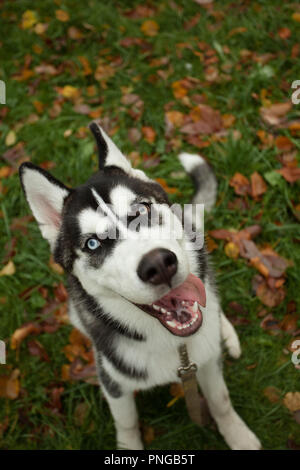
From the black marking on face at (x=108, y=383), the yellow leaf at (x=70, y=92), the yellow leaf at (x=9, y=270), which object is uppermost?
the yellow leaf at (x=70, y=92)

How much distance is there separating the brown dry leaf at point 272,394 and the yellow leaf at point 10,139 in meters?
4.01

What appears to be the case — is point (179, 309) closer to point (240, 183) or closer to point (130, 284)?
point (130, 284)

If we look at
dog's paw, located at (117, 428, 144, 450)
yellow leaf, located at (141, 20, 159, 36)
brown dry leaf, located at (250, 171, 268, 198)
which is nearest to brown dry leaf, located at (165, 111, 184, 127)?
brown dry leaf, located at (250, 171, 268, 198)

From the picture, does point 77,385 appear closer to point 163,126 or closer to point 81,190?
point 81,190

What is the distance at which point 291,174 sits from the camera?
3.79 meters

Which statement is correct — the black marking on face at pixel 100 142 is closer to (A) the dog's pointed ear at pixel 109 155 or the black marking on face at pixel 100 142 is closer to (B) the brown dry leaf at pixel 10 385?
(A) the dog's pointed ear at pixel 109 155

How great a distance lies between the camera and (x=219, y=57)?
4902 millimetres

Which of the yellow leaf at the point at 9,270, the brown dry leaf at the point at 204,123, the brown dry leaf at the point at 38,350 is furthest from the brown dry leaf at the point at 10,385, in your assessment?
the brown dry leaf at the point at 204,123

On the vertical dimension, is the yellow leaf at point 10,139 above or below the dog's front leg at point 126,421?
above

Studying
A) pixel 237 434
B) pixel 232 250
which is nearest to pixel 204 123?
pixel 232 250

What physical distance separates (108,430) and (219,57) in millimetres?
4275

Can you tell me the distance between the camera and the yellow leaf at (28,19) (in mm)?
5871

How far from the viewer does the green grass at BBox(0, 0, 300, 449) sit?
312 centimetres

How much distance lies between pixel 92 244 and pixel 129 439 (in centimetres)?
160
